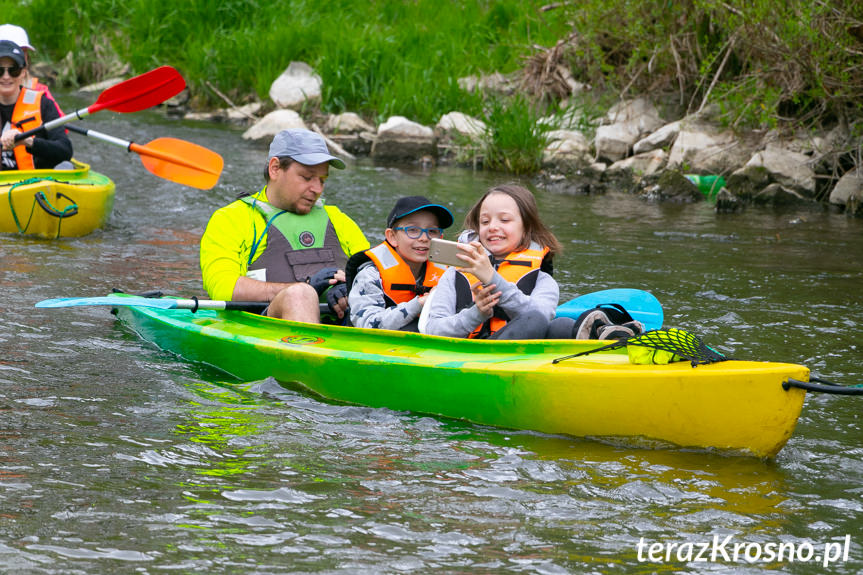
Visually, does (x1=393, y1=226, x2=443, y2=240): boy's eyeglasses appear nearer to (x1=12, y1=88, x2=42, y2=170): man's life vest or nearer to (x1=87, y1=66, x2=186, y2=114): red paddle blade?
(x1=87, y1=66, x2=186, y2=114): red paddle blade

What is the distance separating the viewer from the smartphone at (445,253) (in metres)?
3.41

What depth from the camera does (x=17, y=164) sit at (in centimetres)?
734

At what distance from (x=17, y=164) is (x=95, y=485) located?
4.88 m

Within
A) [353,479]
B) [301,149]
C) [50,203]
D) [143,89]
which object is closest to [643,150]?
[143,89]

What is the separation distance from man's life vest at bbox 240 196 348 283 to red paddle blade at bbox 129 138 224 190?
1603 mm

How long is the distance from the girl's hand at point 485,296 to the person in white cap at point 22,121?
449 cm

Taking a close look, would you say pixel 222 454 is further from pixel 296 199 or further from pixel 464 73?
pixel 464 73

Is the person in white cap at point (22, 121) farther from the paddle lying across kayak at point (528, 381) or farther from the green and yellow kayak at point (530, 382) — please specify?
the green and yellow kayak at point (530, 382)

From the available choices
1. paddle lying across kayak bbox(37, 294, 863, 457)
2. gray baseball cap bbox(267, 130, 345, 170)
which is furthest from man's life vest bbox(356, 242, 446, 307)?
gray baseball cap bbox(267, 130, 345, 170)

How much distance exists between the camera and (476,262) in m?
3.45

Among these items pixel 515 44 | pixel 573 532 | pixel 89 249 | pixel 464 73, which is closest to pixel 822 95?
pixel 515 44

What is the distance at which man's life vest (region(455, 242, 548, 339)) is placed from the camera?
3818 mm

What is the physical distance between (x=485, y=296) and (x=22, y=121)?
15.6 ft

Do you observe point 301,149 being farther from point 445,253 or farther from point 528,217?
point 445,253
